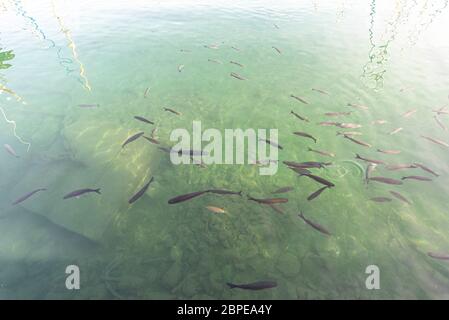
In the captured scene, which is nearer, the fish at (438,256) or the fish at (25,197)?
the fish at (438,256)

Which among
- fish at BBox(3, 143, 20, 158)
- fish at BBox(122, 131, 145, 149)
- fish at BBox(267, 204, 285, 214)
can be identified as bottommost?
fish at BBox(267, 204, 285, 214)

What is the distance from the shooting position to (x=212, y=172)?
7473 millimetres

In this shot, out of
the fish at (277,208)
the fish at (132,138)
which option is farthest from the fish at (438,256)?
the fish at (132,138)

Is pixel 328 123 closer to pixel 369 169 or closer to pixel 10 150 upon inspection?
pixel 369 169

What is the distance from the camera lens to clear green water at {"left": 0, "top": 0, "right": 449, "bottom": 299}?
5.21 meters

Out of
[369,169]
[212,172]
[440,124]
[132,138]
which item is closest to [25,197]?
[132,138]

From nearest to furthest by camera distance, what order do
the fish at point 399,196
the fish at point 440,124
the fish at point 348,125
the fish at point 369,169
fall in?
the fish at point 399,196 < the fish at point 369,169 < the fish at point 348,125 < the fish at point 440,124

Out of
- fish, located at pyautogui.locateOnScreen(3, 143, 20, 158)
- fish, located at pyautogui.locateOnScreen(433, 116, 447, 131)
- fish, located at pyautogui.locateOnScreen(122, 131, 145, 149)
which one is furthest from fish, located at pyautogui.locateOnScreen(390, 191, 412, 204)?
fish, located at pyautogui.locateOnScreen(3, 143, 20, 158)

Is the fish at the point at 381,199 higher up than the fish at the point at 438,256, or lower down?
higher up

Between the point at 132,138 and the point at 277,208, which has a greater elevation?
the point at 132,138

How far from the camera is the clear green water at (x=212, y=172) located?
5207 millimetres

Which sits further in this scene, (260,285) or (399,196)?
(399,196)

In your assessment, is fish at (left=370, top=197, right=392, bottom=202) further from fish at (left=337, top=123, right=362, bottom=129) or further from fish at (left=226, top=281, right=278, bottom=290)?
fish at (left=226, top=281, right=278, bottom=290)

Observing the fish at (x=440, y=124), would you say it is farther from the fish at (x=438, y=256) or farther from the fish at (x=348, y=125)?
the fish at (x=438, y=256)
